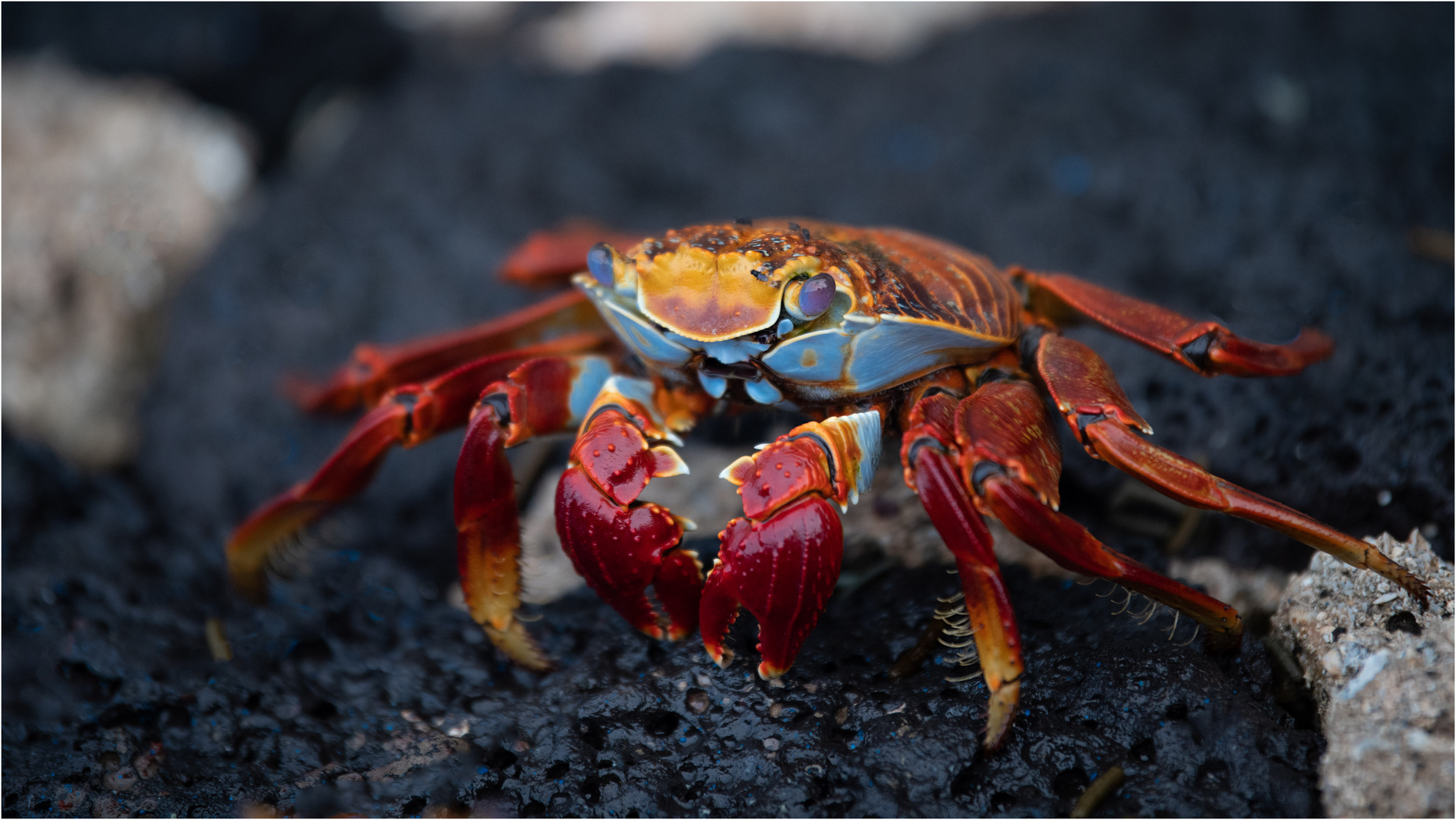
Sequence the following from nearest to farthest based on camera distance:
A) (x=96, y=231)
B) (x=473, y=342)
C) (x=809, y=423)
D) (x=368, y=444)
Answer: (x=809, y=423), (x=368, y=444), (x=473, y=342), (x=96, y=231)

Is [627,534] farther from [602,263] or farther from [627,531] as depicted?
[602,263]

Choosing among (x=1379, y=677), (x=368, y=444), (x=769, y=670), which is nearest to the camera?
(x=1379, y=677)

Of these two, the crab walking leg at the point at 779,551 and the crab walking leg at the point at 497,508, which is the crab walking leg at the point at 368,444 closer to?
the crab walking leg at the point at 497,508

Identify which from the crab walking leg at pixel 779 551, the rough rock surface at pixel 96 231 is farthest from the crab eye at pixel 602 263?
the rough rock surface at pixel 96 231

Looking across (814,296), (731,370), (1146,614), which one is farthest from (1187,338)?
(731,370)

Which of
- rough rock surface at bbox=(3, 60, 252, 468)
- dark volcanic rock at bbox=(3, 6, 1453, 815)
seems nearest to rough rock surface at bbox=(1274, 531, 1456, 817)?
dark volcanic rock at bbox=(3, 6, 1453, 815)

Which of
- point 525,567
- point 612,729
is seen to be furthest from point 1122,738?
point 525,567

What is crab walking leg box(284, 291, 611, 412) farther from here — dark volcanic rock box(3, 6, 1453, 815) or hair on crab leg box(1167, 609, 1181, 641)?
hair on crab leg box(1167, 609, 1181, 641)
